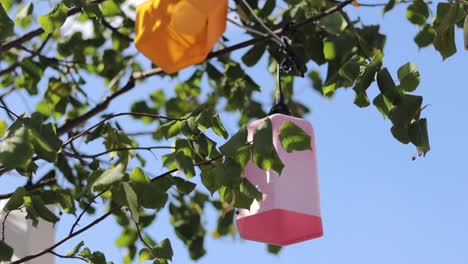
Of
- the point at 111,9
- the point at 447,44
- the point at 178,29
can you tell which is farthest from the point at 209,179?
the point at 111,9

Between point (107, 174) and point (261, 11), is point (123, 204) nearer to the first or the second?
point (107, 174)

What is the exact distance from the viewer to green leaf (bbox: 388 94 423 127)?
→ 1585mm

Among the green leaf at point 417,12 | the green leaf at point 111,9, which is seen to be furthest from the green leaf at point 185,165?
the green leaf at point 417,12

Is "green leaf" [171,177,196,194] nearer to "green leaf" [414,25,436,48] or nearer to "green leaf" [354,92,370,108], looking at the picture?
"green leaf" [354,92,370,108]

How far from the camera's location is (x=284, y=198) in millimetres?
1487

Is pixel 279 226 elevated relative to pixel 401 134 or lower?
lower

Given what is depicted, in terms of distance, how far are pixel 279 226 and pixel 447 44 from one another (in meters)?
0.47

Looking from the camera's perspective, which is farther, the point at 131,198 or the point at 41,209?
the point at 41,209

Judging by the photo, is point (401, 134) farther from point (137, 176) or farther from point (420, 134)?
point (137, 176)

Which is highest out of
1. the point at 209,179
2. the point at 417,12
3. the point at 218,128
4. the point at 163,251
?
the point at 417,12

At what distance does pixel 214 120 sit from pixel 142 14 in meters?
0.25

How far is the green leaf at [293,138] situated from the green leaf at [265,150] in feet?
0.11

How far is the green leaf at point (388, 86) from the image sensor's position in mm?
1588

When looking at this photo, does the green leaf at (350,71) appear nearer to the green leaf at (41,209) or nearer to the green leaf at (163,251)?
the green leaf at (163,251)
